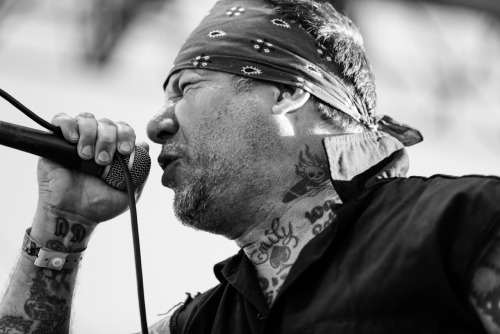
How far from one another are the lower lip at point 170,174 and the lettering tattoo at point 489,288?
3.39 ft

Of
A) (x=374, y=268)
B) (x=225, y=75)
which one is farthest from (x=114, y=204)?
(x=374, y=268)

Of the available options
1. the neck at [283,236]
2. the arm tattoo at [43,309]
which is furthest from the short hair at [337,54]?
the arm tattoo at [43,309]

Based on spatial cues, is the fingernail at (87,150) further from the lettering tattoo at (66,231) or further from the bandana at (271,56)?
the bandana at (271,56)

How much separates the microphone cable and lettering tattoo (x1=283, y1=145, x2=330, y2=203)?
0.43m

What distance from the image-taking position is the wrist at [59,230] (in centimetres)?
280

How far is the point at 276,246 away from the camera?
259 centimetres

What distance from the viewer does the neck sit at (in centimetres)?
252

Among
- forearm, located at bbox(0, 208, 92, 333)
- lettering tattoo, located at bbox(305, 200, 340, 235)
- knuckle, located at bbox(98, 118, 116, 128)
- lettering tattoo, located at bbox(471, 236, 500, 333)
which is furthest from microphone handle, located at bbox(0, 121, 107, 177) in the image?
lettering tattoo, located at bbox(471, 236, 500, 333)

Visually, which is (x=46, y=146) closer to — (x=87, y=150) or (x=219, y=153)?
(x=87, y=150)

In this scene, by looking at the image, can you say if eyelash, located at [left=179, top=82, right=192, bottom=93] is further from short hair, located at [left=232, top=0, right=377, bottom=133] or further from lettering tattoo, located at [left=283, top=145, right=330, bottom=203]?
lettering tattoo, located at [left=283, top=145, right=330, bottom=203]

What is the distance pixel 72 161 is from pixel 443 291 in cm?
114

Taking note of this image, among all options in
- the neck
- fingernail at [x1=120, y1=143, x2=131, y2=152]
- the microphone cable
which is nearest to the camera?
the microphone cable

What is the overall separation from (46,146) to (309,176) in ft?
2.41

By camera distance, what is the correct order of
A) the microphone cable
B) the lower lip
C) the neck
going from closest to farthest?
the microphone cable < the neck < the lower lip
